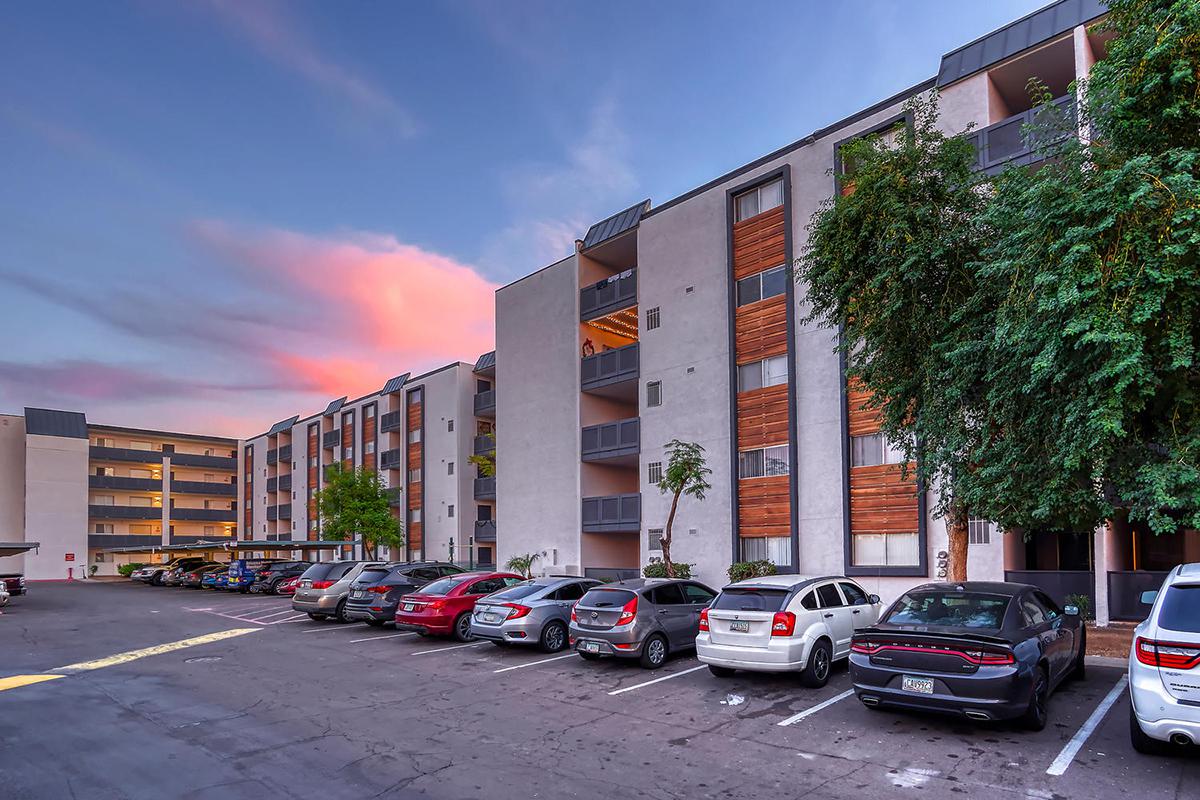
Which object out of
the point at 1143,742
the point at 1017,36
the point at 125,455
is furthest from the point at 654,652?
the point at 125,455

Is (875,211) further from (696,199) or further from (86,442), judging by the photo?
(86,442)

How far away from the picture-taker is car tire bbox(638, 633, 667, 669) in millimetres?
12609

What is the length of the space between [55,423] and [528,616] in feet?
204

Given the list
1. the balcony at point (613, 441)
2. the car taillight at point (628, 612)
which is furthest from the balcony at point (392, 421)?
the car taillight at point (628, 612)

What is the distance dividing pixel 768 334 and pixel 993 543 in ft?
26.9

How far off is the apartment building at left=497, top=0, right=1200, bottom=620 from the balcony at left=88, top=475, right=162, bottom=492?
48.6m

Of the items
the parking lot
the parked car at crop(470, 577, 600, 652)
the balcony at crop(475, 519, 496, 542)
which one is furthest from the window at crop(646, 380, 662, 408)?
the balcony at crop(475, 519, 496, 542)

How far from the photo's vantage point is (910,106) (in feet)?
43.8

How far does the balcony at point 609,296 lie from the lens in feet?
90.3

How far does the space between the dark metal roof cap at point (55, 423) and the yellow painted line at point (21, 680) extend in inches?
2224

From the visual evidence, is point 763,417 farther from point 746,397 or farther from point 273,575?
point 273,575

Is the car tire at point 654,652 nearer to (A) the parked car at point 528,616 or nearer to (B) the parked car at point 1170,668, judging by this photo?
(A) the parked car at point 528,616

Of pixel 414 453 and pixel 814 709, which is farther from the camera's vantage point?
pixel 414 453

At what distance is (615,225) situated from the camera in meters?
28.2
